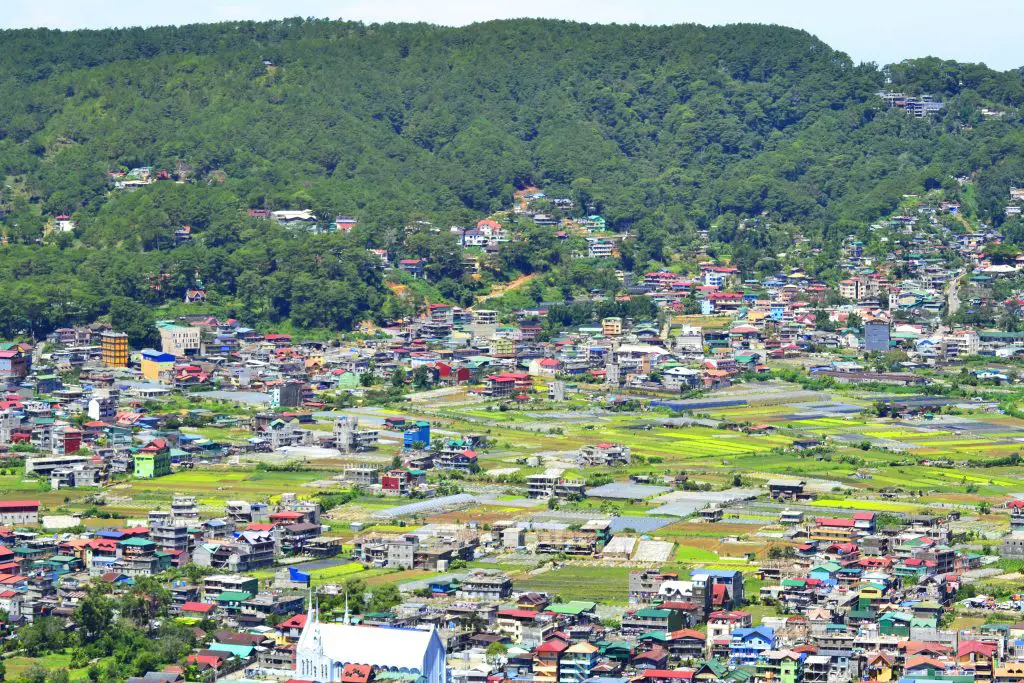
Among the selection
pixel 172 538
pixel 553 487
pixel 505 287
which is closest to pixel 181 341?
pixel 505 287

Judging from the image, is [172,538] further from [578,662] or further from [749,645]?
[749,645]

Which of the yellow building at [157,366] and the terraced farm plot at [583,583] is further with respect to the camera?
the yellow building at [157,366]

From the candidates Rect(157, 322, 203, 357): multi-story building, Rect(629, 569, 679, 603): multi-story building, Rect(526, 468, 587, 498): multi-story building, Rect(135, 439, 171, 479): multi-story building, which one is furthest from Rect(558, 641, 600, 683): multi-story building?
Rect(157, 322, 203, 357): multi-story building

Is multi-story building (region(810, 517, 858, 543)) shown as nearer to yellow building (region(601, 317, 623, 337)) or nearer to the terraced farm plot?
the terraced farm plot

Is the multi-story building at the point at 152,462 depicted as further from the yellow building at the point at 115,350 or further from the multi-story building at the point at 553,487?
A: the yellow building at the point at 115,350

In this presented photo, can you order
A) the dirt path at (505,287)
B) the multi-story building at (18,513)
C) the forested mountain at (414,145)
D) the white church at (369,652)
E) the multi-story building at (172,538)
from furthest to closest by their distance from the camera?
1. the dirt path at (505,287)
2. the forested mountain at (414,145)
3. the multi-story building at (18,513)
4. the multi-story building at (172,538)
5. the white church at (369,652)

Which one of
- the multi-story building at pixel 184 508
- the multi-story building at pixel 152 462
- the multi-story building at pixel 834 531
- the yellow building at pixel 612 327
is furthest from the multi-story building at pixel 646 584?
the yellow building at pixel 612 327

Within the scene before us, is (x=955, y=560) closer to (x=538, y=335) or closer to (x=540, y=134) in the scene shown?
(x=538, y=335)
